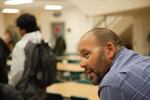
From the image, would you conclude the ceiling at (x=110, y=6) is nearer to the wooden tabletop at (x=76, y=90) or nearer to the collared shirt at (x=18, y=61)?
the wooden tabletop at (x=76, y=90)

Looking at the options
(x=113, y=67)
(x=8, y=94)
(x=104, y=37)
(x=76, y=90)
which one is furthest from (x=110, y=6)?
(x=113, y=67)

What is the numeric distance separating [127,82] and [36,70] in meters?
2.22

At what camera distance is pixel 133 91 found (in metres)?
1.42

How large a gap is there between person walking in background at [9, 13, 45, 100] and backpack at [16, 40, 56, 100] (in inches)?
1.0

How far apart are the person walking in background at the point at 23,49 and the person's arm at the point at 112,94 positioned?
2097mm

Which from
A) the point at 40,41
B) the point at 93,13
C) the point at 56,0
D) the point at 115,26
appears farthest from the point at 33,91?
the point at 56,0

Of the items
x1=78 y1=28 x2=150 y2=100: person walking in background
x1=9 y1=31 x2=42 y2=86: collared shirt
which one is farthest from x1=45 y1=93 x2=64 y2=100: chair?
x1=78 y1=28 x2=150 y2=100: person walking in background

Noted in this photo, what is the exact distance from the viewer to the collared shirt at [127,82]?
1415 millimetres

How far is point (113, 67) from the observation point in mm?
1532

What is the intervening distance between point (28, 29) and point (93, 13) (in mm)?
2896

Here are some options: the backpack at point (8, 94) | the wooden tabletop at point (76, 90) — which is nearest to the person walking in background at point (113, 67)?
the backpack at point (8, 94)

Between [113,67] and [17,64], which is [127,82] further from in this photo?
[17,64]

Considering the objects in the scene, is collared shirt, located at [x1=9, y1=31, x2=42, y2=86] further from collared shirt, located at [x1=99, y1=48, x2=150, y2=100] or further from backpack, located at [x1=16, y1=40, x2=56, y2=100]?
collared shirt, located at [x1=99, y1=48, x2=150, y2=100]

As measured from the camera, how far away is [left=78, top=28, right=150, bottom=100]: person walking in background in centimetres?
142
